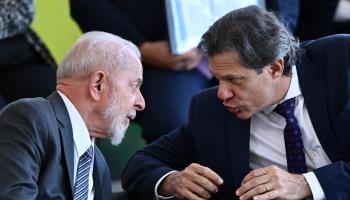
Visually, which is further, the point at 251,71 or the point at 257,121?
the point at 257,121

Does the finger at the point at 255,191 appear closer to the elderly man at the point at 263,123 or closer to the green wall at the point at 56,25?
the elderly man at the point at 263,123

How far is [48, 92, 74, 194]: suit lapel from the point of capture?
1.86 meters

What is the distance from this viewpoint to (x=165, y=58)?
301 centimetres

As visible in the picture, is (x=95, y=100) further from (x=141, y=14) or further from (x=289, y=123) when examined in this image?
(x=141, y=14)

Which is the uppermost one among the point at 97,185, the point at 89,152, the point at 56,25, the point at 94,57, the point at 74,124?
the point at 94,57

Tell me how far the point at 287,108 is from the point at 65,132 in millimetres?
743

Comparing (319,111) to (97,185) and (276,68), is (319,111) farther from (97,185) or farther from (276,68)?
(97,185)

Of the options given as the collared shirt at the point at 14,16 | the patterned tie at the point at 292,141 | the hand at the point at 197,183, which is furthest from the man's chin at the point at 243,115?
the collared shirt at the point at 14,16

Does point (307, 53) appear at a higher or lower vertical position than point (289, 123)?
higher

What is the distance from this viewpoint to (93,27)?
3107 millimetres

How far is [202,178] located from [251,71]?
1.18ft

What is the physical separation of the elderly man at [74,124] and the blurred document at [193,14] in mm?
824

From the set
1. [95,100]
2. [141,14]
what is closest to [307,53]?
[95,100]

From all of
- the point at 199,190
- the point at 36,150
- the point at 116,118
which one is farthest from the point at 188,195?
the point at 36,150
